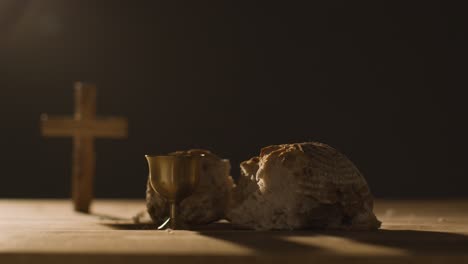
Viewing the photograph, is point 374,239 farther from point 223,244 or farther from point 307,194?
point 223,244

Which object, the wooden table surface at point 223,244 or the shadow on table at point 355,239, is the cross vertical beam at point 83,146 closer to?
the wooden table surface at point 223,244

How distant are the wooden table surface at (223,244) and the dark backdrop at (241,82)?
120 inches

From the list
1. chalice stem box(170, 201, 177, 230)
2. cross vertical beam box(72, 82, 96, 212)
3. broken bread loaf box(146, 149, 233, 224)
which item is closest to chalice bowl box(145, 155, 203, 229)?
chalice stem box(170, 201, 177, 230)

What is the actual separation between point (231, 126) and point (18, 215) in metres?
2.95

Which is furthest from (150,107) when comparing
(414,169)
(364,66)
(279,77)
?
(414,169)

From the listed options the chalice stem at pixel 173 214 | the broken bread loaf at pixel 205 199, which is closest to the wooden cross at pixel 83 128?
the broken bread loaf at pixel 205 199

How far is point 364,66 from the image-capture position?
6359 mm

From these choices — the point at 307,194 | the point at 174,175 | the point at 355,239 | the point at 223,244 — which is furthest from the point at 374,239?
the point at 174,175

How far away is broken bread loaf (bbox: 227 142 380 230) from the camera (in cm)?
269

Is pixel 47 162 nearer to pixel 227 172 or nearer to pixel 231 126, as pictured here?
pixel 231 126

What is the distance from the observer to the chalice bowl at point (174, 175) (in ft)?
8.96

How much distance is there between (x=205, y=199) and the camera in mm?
2986

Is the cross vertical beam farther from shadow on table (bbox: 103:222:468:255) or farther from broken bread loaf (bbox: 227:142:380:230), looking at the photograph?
broken bread loaf (bbox: 227:142:380:230)

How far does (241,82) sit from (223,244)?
414 cm
